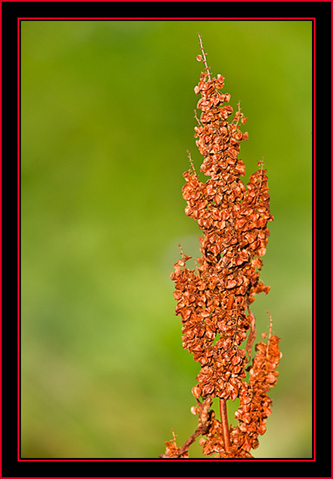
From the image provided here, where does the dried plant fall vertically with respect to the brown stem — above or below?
above

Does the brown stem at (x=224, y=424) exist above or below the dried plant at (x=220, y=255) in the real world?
below

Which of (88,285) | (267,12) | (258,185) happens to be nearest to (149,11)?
(267,12)

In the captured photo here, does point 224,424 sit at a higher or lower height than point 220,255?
lower
